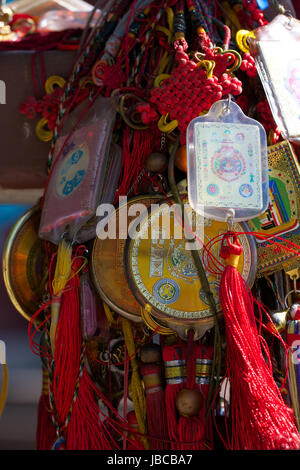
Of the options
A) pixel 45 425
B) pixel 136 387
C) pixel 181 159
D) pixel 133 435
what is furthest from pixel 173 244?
pixel 45 425

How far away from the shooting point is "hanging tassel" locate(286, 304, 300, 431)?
117 centimetres

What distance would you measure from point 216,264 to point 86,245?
1.03 ft

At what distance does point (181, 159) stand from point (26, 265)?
0.47 m

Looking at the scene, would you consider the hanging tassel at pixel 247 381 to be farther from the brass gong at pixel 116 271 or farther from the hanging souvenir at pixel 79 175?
the hanging souvenir at pixel 79 175

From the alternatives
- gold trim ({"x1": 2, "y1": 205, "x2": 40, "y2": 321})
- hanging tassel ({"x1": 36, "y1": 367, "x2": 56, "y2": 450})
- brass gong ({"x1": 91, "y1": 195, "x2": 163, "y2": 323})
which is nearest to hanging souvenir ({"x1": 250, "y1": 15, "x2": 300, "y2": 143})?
brass gong ({"x1": 91, "y1": 195, "x2": 163, "y2": 323})

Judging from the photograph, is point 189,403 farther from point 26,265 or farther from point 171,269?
point 26,265

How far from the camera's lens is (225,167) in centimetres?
118

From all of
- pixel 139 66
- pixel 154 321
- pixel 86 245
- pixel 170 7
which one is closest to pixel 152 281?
pixel 154 321

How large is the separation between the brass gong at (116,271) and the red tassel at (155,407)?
0.37 feet

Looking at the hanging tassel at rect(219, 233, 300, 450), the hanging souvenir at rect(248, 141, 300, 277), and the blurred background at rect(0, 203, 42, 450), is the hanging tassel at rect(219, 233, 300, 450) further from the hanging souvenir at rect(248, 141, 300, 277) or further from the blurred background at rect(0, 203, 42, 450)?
the blurred background at rect(0, 203, 42, 450)

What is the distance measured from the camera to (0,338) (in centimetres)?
161

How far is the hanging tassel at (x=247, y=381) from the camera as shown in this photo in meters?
1.03

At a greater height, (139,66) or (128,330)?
(139,66)

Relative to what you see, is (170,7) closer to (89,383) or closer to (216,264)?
(216,264)
